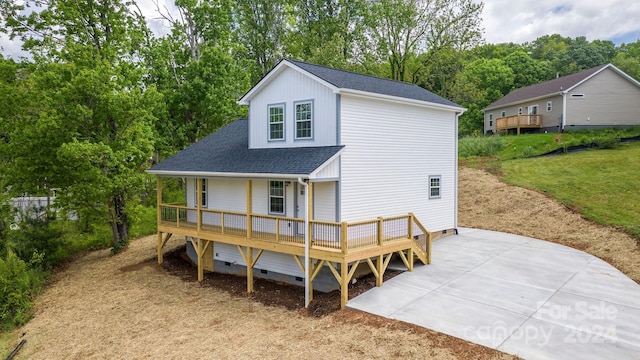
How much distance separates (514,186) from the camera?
23.0m

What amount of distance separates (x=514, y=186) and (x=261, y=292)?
637 inches

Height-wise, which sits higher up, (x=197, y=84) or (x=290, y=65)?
(x=197, y=84)

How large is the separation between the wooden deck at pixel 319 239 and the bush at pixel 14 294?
5.42 metres

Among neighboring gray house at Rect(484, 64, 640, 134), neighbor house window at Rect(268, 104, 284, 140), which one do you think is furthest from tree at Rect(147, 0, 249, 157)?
neighboring gray house at Rect(484, 64, 640, 134)

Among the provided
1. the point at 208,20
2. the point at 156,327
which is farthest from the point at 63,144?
the point at 208,20

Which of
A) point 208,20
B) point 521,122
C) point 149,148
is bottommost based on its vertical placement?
point 149,148

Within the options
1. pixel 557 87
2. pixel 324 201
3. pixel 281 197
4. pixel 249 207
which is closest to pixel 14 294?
pixel 249 207

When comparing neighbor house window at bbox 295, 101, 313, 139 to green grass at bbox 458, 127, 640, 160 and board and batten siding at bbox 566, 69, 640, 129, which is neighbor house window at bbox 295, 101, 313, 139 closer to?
green grass at bbox 458, 127, 640, 160

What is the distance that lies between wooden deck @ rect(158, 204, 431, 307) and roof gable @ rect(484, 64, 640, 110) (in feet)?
75.4

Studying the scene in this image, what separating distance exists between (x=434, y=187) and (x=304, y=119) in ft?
21.3

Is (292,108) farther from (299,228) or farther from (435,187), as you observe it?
(435,187)

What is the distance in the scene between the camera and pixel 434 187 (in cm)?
1703

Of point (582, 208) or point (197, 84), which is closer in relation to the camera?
point (582, 208)

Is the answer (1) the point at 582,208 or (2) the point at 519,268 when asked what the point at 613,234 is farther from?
(2) the point at 519,268
